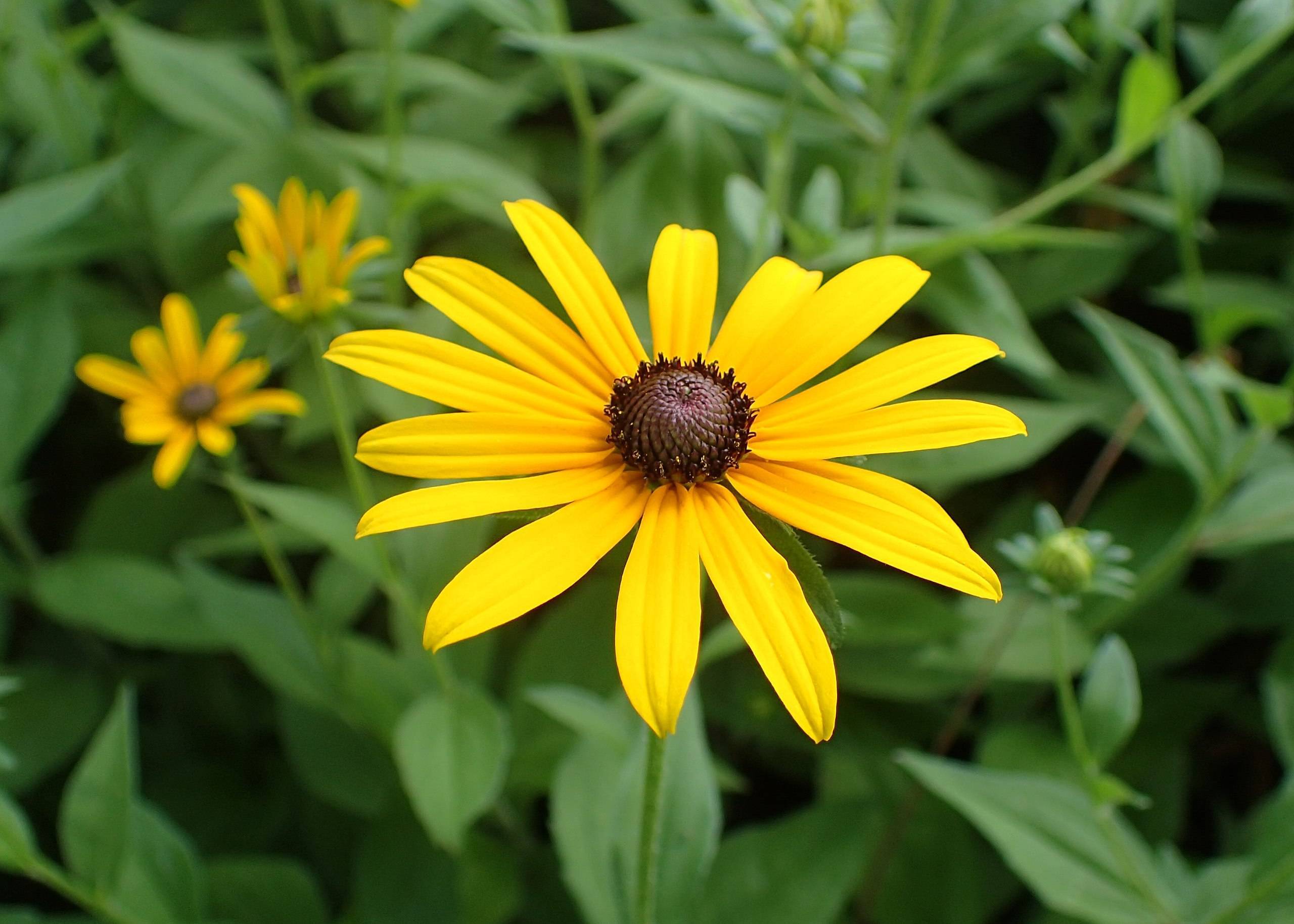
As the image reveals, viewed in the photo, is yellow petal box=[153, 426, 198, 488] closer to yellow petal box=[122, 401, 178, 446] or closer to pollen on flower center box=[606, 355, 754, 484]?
yellow petal box=[122, 401, 178, 446]

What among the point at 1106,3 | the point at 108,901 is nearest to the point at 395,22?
the point at 1106,3

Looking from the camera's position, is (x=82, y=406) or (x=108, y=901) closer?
(x=108, y=901)

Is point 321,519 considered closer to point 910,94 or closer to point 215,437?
point 215,437

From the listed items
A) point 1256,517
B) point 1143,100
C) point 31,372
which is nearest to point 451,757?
point 31,372

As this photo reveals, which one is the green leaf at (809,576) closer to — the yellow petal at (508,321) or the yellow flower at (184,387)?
the yellow petal at (508,321)

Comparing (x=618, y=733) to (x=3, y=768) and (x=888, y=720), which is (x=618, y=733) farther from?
(x=3, y=768)
